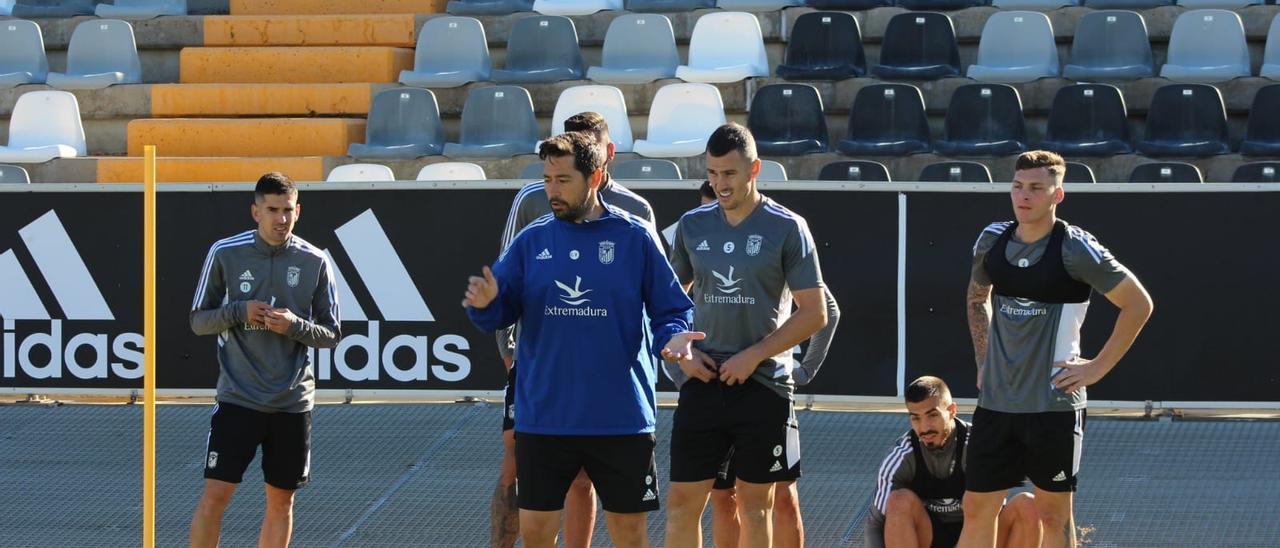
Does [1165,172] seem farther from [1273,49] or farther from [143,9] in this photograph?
[143,9]

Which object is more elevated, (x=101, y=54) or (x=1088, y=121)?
(x=101, y=54)

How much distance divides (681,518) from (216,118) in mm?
9951

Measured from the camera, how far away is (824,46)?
46.9ft

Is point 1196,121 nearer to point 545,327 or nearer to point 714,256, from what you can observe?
point 714,256

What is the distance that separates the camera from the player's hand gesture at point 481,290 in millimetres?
5434

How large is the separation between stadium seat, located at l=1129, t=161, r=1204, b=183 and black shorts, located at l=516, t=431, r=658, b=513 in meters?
7.34

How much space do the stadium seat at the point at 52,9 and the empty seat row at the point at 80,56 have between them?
928mm

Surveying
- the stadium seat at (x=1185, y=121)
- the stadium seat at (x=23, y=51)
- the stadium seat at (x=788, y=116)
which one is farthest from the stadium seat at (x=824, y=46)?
the stadium seat at (x=23, y=51)

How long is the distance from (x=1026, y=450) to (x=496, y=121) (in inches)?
323

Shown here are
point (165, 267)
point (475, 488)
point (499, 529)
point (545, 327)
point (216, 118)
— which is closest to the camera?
point (545, 327)

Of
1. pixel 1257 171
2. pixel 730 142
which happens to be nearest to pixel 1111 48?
pixel 1257 171

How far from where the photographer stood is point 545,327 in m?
5.78

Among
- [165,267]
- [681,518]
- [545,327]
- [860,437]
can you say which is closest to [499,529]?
[681,518]

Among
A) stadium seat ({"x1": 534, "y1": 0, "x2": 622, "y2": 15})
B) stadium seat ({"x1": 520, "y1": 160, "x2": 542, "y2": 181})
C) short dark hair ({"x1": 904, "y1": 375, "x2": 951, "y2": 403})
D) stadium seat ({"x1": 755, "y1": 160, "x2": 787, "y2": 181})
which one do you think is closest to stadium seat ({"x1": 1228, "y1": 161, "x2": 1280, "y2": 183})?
stadium seat ({"x1": 755, "y1": 160, "x2": 787, "y2": 181})
